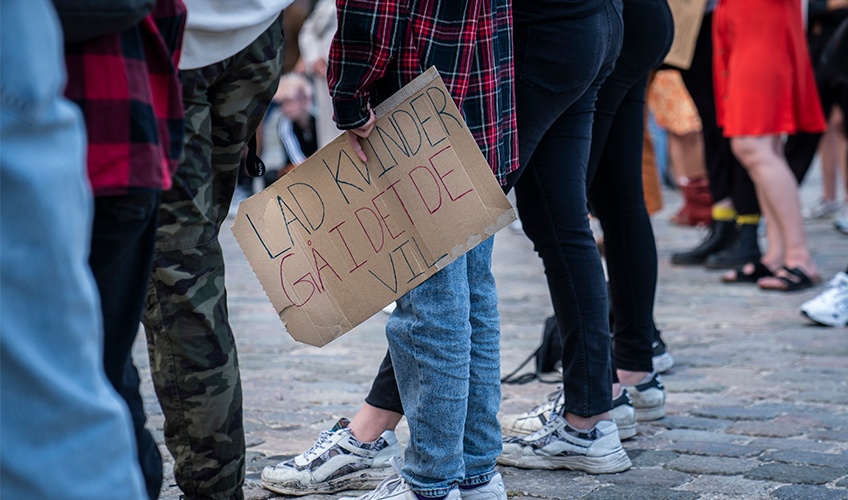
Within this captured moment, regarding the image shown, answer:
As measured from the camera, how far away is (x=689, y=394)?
2.83m

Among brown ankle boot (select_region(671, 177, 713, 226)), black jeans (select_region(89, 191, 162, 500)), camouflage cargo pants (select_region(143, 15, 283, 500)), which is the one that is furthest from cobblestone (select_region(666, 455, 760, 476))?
brown ankle boot (select_region(671, 177, 713, 226))

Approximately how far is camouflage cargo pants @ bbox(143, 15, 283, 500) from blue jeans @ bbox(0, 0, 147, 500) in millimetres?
692

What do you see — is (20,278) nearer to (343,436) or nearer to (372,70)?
(372,70)

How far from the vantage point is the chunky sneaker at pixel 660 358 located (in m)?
3.05

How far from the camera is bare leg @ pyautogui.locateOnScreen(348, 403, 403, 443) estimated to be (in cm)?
215

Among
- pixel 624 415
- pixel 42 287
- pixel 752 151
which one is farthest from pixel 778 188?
pixel 42 287

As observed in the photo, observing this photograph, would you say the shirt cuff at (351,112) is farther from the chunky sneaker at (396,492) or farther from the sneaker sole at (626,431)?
the sneaker sole at (626,431)

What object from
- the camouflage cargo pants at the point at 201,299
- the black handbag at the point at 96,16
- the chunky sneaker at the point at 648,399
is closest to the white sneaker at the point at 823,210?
the chunky sneaker at the point at 648,399

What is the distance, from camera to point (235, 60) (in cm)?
158

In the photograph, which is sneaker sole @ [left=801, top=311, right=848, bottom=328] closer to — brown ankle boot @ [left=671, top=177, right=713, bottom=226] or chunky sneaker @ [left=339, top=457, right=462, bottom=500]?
chunky sneaker @ [left=339, top=457, right=462, bottom=500]

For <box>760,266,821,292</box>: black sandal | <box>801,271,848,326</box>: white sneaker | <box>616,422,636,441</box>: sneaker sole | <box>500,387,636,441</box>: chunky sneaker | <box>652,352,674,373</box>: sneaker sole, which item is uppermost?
<box>500,387,636,441</box>: chunky sneaker

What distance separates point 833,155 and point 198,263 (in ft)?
21.1

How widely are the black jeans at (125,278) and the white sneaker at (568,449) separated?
46.0 inches

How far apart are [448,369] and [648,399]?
1097mm
